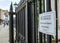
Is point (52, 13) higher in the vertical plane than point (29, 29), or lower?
higher

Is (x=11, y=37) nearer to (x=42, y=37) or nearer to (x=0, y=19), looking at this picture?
(x=42, y=37)

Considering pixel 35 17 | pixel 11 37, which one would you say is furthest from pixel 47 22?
pixel 11 37

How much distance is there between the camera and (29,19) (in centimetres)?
305

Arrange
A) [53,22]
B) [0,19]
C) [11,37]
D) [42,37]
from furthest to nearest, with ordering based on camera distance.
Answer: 1. [0,19]
2. [11,37]
3. [42,37]
4. [53,22]

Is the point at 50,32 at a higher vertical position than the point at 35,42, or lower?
higher

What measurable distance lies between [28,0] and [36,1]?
1.38ft

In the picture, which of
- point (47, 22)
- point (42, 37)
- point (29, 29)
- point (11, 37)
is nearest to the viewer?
point (47, 22)

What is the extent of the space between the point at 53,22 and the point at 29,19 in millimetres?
1303

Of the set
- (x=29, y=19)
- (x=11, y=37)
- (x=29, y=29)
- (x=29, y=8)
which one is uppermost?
(x=29, y=8)

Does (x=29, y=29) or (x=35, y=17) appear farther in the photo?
(x=29, y=29)

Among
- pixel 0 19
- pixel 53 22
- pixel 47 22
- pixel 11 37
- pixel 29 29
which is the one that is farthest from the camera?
pixel 0 19

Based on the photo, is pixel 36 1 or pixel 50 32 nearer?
pixel 50 32

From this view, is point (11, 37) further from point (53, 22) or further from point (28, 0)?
point (53, 22)

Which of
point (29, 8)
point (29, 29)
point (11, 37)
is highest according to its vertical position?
point (29, 8)
